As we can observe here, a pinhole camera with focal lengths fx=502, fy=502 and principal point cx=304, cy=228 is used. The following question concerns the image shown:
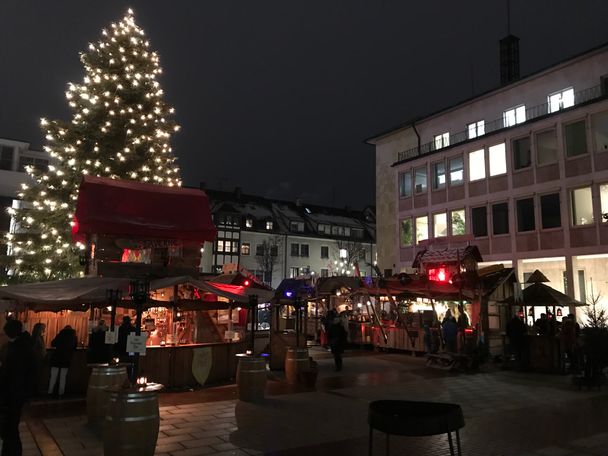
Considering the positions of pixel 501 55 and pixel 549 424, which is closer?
pixel 549 424

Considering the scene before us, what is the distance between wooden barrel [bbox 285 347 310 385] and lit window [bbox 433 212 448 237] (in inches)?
833

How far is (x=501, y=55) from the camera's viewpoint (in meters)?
34.9

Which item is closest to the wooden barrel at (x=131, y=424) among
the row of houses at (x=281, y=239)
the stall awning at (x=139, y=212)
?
the stall awning at (x=139, y=212)

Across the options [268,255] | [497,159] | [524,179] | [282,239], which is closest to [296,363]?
[524,179]

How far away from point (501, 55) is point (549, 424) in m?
31.3

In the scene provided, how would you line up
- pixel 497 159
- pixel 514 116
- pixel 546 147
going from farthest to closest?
pixel 514 116
pixel 497 159
pixel 546 147

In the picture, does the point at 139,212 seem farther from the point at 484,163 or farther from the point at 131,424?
the point at 484,163

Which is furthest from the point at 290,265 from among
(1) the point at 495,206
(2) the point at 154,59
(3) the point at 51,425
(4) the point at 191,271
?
(3) the point at 51,425

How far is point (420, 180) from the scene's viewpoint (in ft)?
115

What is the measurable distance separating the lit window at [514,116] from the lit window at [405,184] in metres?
7.42

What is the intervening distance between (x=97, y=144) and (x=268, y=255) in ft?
117

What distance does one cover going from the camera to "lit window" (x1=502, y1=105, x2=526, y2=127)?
97.3 ft

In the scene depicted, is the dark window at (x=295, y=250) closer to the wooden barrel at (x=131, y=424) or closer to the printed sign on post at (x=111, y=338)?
the printed sign on post at (x=111, y=338)

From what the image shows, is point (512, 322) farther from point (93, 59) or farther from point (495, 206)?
point (93, 59)
